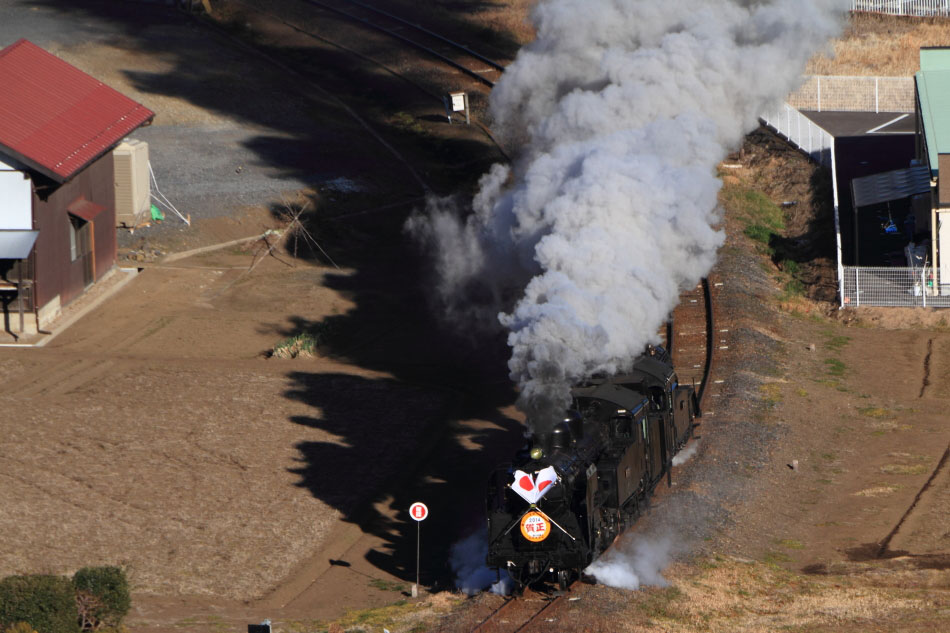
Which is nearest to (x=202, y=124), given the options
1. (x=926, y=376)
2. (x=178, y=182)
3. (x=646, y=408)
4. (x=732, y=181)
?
(x=178, y=182)

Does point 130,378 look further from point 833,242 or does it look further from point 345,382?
point 833,242

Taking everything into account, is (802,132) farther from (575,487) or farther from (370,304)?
(575,487)

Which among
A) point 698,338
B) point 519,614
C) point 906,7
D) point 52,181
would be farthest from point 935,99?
point 519,614

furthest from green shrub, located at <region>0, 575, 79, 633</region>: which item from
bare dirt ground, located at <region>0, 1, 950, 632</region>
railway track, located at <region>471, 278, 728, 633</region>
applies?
railway track, located at <region>471, 278, 728, 633</region>

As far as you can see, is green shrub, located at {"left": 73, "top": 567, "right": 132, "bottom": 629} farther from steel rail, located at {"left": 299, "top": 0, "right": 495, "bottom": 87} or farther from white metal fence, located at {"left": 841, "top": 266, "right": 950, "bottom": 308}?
steel rail, located at {"left": 299, "top": 0, "right": 495, "bottom": 87}

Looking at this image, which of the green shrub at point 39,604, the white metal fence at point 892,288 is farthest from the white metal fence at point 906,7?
the green shrub at point 39,604
